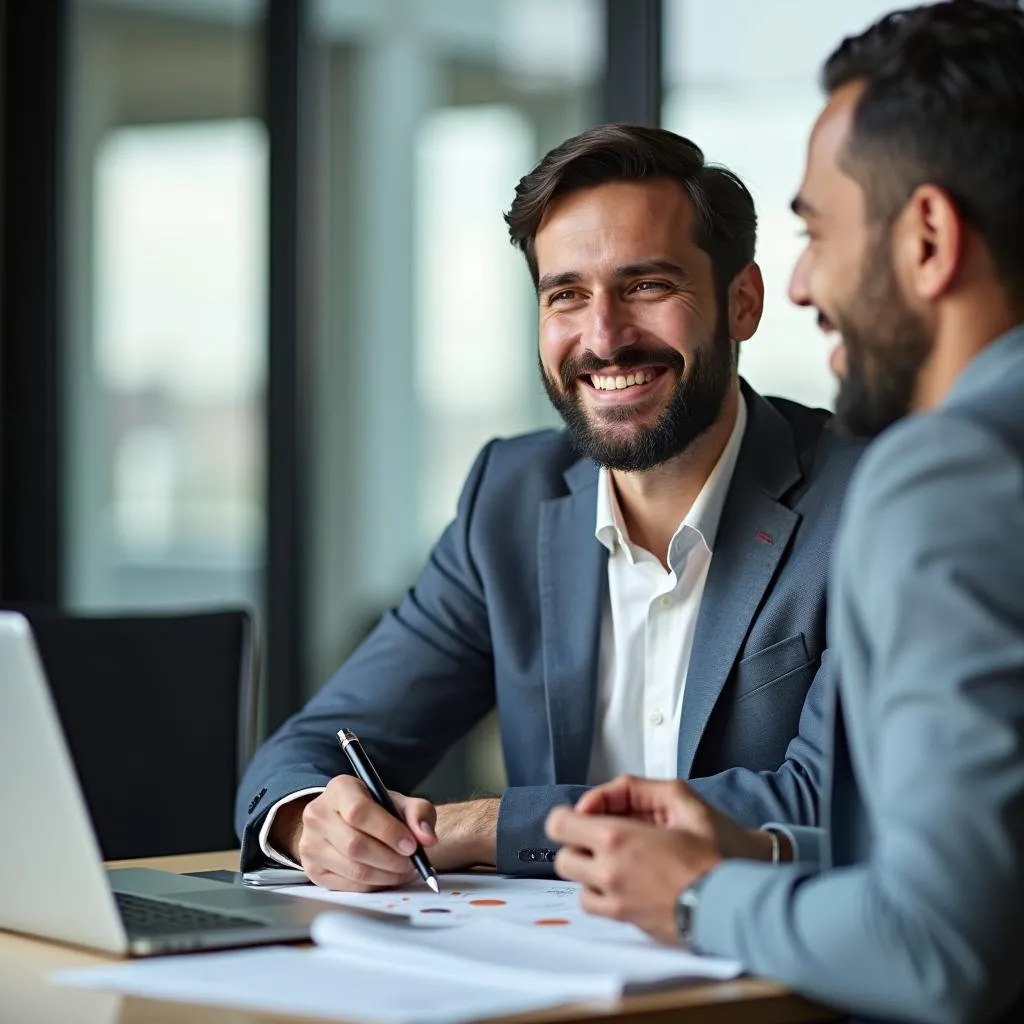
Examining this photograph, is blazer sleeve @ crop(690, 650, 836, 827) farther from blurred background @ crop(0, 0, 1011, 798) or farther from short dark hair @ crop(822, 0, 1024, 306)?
blurred background @ crop(0, 0, 1011, 798)

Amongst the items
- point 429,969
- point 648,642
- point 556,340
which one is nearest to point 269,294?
point 556,340

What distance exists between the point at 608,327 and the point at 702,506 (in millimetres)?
276

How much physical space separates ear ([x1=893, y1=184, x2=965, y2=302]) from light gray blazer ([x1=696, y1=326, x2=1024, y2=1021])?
153mm

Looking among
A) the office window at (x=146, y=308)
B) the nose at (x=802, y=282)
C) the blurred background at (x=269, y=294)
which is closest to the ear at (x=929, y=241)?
the nose at (x=802, y=282)

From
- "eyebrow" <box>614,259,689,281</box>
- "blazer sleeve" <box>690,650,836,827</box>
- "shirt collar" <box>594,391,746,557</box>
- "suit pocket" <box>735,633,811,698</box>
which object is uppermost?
"eyebrow" <box>614,259,689,281</box>

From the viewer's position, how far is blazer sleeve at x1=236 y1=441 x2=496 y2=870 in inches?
89.7

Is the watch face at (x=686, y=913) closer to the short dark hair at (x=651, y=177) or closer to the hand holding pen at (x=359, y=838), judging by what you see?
the hand holding pen at (x=359, y=838)

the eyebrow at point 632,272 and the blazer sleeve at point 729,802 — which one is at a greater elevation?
the eyebrow at point 632,272

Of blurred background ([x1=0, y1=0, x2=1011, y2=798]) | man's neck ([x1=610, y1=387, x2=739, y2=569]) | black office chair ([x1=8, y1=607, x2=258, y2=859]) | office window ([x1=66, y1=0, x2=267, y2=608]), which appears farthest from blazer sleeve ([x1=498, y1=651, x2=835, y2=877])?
office window ([x1=66, y1=0, x2=267, y2=608])

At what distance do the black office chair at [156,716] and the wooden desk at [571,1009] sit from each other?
4.00 ft

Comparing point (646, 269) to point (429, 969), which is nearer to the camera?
point (429, 969)

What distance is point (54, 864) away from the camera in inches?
56.9

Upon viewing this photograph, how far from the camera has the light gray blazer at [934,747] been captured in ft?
3.71

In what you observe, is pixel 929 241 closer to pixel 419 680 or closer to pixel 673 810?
pixel 673 810
